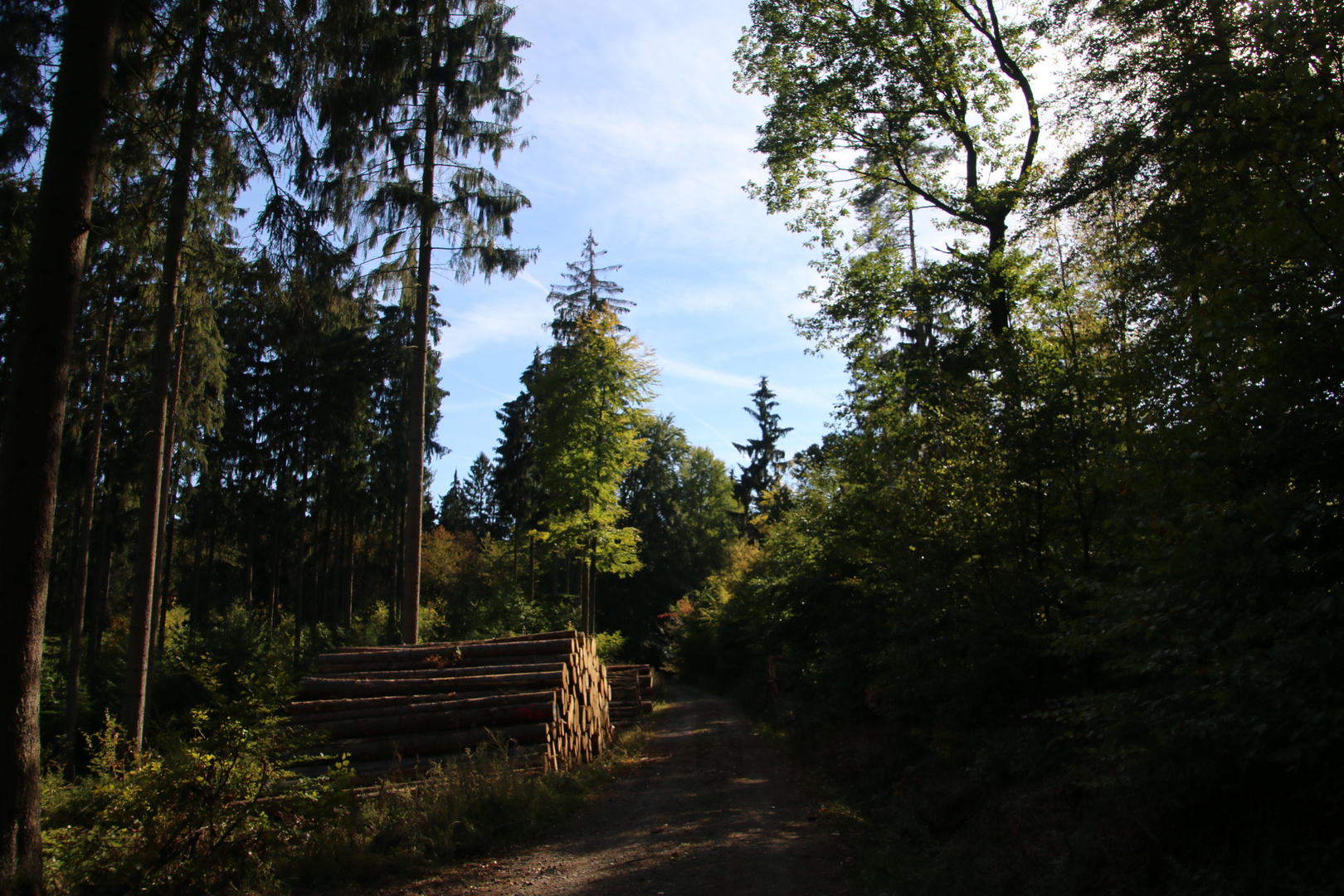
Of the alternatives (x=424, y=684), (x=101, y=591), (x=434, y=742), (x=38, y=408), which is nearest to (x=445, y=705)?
(x=434, y=742)

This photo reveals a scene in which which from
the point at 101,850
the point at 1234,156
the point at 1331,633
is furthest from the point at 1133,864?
the point at 101,850

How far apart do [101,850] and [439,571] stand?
44.7 m

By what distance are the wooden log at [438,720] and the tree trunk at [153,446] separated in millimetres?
3974

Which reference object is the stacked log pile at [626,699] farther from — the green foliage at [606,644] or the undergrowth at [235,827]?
the undergrowth at [235,827]

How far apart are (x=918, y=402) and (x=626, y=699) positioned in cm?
1224

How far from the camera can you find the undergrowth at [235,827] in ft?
19.8

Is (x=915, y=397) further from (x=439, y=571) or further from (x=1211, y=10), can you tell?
Result: (x=439, y=571)

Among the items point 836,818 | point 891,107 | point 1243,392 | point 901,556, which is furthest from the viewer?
point 891,107

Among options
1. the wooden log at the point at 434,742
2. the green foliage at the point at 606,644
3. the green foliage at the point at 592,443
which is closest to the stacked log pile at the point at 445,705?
the wooden log at the point at 434,742

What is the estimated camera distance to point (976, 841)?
713 centimetres

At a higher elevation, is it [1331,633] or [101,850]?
[1331,633]

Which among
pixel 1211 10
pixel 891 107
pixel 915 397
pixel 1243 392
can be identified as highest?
pixel 891 107

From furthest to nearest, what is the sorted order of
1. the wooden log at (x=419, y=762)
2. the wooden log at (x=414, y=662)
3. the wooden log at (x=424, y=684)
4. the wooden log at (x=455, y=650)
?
1. the wooden log at (x=455, y=650)
2. the wooden log at (x=414, y=662)
3. the wooden log at (x=424, y=684)
4. the wooden log at (x=419, y=762)

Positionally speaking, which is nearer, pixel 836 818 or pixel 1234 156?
pixel 1234 156
